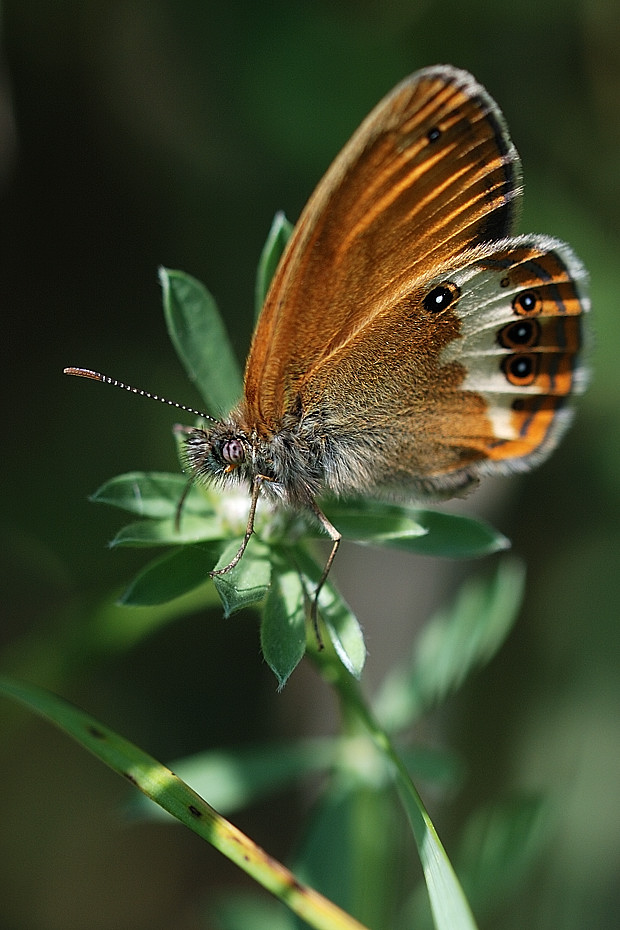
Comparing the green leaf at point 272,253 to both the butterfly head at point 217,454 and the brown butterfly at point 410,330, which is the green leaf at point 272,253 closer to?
the brown butterfly at point 410,330

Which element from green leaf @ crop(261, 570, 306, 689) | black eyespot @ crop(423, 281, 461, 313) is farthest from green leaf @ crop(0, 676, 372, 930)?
black eyespot @ crop(423, 281, 461, 313)

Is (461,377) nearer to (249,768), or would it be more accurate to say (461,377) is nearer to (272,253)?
(272,253)

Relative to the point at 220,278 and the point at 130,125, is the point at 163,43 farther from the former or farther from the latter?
the point at 220,278

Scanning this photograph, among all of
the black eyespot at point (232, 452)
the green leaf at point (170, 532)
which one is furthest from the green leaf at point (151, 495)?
the black eyespot at point (232, 452)

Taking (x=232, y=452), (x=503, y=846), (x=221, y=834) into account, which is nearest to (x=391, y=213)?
(x=232, y=452)

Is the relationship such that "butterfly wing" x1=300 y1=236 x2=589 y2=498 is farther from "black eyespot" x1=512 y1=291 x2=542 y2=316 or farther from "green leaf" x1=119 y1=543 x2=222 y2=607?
"green leaf" x1=119 y1=543 x2=222 y2=607

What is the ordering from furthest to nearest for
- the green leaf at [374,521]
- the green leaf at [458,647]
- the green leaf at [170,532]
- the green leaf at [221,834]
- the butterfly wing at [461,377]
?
the green leaf at [458,647] → the butterfly wing at [461,377] → the green leaf at [374,521] → the green leaf at [170,532] → the green leaf at [221,834]
